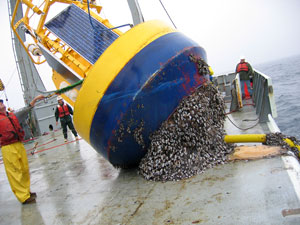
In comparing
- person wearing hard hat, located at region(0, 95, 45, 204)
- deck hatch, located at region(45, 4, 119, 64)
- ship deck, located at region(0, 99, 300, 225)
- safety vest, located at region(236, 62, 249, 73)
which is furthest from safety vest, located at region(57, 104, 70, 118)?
safety vest, located at region(236, 62, 249, 73)

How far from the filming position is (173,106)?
3.22 meters

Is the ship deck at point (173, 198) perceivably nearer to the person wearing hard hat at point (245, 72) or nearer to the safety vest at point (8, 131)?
the safety vest at point (8, 131)

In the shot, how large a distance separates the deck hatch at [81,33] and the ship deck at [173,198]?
217cm

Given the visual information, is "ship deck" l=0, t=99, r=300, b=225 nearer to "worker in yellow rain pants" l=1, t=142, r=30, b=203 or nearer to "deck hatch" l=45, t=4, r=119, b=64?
"worker in yellow rain pants" l=1, t=142, r=30, b=203

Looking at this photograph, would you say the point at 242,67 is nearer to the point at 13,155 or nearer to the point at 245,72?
the point at 245,72

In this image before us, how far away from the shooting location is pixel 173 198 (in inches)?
99.3

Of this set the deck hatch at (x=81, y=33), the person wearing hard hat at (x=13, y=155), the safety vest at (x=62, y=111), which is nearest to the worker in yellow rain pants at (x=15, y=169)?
the person wearing hard hat at (x=13, y=155)

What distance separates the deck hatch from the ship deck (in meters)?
2.17

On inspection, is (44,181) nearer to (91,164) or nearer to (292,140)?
(91,164)

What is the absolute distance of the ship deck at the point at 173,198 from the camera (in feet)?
6.70

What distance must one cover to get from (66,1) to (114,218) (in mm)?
4702

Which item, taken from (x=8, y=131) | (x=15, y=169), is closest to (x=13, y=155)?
(x=15, y=169)

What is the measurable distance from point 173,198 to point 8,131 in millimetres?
2409

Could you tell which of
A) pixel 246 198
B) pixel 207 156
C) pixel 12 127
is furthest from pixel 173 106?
pixel 12 127
